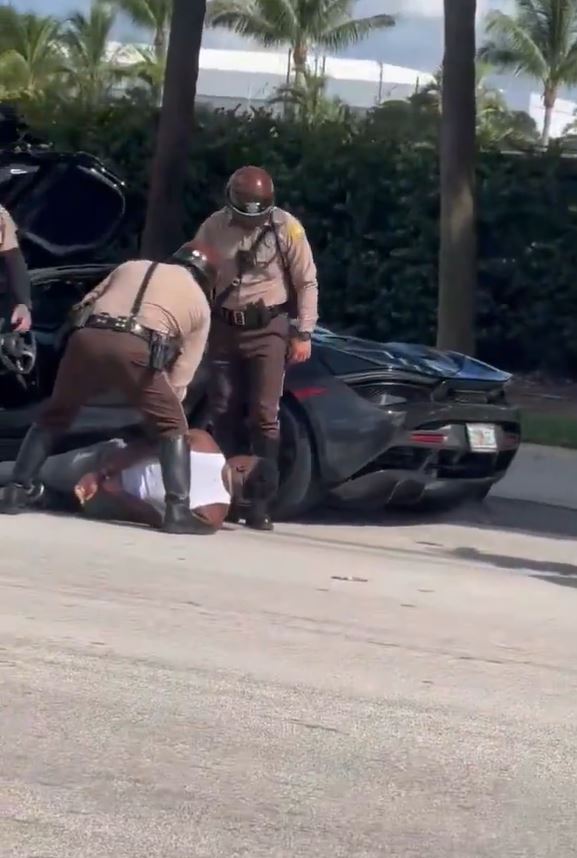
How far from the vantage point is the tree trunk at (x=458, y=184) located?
16.2 metres

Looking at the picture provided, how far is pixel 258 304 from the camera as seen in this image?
922 cm

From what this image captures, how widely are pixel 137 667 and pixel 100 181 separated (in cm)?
471

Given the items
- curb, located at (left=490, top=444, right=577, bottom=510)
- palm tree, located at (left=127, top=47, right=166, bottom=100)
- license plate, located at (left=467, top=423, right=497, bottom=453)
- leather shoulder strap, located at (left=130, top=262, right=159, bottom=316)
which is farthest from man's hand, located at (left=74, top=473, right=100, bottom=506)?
palm tree, located at (left=127, top=47, right=166, bottom=100)

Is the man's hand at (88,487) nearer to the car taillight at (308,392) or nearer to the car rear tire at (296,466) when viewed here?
the car rear tire at (296,466)

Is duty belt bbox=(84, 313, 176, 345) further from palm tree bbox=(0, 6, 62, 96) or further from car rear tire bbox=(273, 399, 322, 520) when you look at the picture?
palm tree bbox=(0, 6, 62, 96)

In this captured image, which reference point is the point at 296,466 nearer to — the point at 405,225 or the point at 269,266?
the point at 269,266

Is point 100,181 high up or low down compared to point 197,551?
up

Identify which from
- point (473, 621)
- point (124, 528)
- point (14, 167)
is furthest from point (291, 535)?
point (14, 167)

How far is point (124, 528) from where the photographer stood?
915 centimetres

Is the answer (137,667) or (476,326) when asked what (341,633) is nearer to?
(137,667)

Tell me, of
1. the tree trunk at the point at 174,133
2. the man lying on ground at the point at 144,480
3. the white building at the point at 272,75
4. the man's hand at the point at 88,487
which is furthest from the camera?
the white building at the point at 272,75

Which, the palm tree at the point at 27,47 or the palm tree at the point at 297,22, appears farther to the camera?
the palm tree at the point at 297,22

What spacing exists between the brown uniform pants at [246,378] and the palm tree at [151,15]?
40007 millimetres

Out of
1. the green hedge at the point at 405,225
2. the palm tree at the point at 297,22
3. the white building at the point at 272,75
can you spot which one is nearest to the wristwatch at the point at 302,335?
the green hedge at the point at 405,225
